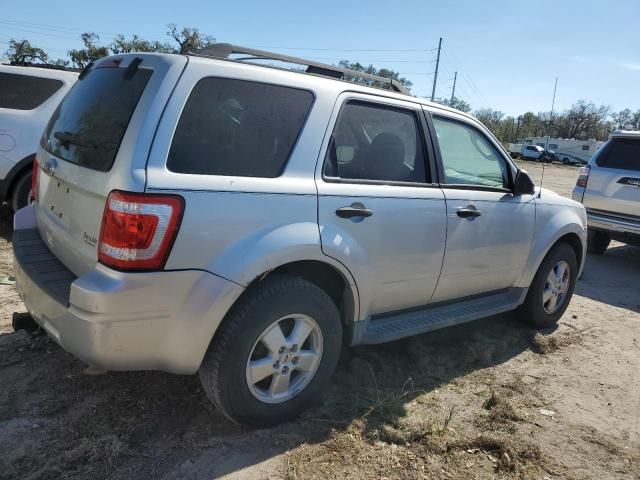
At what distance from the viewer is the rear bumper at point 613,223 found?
7434 millimetres

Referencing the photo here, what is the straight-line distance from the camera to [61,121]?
10.2 ft

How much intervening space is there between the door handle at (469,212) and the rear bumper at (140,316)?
5.87ft

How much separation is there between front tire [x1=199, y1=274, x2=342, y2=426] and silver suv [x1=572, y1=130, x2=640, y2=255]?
630 centimetres

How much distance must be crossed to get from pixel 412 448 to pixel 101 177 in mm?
2126

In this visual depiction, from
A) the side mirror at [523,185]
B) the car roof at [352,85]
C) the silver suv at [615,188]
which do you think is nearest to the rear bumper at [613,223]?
the silver suv at [615,188]

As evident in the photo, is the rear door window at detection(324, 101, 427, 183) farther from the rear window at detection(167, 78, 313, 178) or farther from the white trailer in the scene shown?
the white trailer

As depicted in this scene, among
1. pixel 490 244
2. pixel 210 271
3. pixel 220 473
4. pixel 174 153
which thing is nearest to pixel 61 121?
pixel 174 153

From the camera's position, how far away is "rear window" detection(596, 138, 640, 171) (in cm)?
768

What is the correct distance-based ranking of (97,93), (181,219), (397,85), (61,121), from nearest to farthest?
(181,219) < (97,93) < (61,121) < (397,85)

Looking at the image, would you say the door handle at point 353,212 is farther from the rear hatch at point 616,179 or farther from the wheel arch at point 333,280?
the rear hatch at point 616,179

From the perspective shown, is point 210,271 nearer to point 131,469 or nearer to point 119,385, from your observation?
point 131,469

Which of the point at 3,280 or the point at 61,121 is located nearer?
the point at 61,121

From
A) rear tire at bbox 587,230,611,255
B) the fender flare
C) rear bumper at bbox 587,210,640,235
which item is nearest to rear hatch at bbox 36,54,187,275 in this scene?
the fender flare

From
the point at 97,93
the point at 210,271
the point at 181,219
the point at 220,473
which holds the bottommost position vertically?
the point at 220,473
